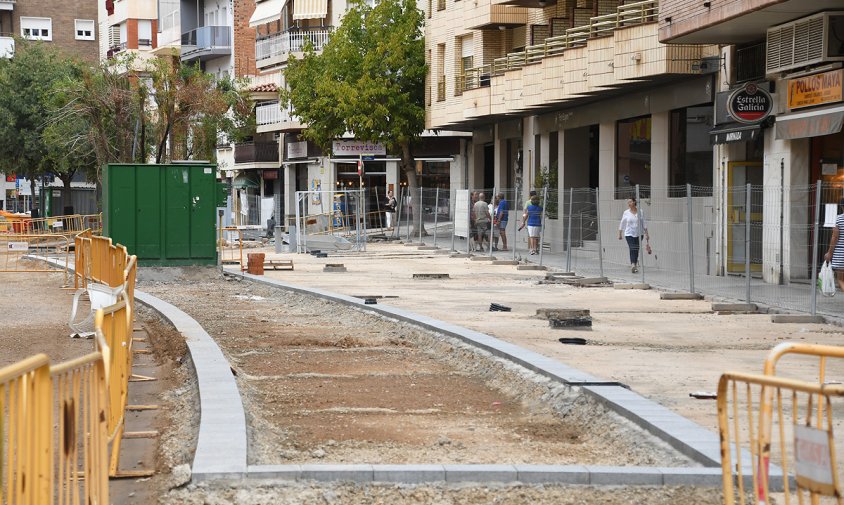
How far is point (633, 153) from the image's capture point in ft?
112

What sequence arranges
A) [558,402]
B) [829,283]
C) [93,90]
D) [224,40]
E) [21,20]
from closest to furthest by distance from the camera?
[558,402] < [829,283] < [93,90] < [224,40] < [21,20]

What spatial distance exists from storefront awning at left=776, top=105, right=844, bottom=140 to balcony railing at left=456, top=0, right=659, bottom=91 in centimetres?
606

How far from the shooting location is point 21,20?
91.9 metres

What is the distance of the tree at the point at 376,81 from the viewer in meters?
49.8

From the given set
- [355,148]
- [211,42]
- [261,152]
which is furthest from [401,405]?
[211,42]

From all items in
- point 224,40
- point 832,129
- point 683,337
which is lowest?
point 683,337

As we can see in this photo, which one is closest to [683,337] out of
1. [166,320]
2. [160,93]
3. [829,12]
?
[166,320]

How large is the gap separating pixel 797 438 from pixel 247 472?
3256 mm

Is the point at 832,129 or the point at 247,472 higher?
the point at 832,129

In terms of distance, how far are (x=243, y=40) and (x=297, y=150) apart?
31.0ft

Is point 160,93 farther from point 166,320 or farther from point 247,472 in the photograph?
point 247,472

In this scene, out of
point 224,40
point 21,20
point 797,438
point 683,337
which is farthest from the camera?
point 21,20

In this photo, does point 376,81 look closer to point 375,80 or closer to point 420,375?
point 375,80

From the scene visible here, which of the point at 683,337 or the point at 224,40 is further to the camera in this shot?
the point at 224,40
